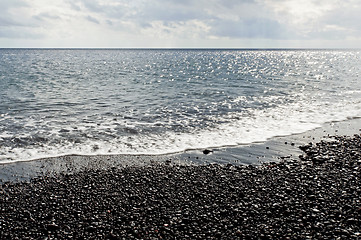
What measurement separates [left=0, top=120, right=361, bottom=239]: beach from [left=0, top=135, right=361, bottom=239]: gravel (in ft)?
0.10

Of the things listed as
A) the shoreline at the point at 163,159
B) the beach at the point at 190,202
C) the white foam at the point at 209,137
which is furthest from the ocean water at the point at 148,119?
the beach at the point at 190,202

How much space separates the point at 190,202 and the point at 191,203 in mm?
79

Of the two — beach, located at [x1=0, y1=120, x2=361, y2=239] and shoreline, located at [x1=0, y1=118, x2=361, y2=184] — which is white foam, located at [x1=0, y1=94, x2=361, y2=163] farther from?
beach, located at [x1=0, y1=120, x2=361, y2=239]

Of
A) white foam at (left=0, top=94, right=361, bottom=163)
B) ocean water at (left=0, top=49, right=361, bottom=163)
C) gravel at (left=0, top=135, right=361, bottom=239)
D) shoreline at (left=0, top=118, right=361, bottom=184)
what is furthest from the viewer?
ocean water at (left=0, top=49, right=361, bottom=163)

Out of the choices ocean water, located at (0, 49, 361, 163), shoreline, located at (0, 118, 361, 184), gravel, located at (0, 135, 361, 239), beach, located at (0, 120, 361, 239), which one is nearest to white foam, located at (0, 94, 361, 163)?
ocean water, located at (0, 49, 361, 163)

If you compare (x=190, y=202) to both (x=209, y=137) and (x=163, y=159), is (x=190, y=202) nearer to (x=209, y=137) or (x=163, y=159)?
(x=163, y=159)

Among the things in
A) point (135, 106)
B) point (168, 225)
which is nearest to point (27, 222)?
point (168, 225)

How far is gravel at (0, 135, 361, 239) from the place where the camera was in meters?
8.07

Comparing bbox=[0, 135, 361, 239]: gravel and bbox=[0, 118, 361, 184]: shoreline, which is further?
bbox=[0, 118, 361, 184]: shoreline

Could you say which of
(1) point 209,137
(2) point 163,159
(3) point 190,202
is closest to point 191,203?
(3) point 190,202

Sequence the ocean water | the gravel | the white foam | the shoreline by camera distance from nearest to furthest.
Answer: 1. the gravel
2. the shoreline
3. the white foam
4. the ocean water

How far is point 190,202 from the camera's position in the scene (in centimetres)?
962

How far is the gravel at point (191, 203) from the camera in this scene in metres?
8.07

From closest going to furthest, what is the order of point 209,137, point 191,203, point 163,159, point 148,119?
1. point 191,203
2. point 163,159
3. point 209,137
4. point 148,119
